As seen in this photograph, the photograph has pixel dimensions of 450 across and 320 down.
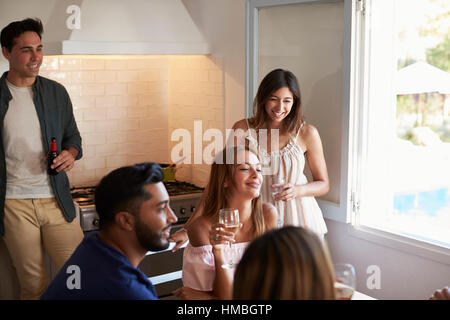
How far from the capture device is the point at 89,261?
1678 mm

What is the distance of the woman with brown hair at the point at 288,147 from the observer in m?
3.07

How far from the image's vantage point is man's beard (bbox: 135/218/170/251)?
1.78 m

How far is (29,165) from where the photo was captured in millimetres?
2975

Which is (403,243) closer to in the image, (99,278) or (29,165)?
(99,278)

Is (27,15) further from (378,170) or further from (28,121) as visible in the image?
(378,170)

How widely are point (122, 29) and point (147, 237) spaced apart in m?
2.30

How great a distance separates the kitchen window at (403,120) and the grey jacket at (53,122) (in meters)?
1.67

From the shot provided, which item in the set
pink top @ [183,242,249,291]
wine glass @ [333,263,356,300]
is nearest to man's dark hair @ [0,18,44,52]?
pink top @ [183,242,249,291]

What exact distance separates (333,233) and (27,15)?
7.70 feet

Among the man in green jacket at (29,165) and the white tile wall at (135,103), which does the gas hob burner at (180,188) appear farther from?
the man in green jacket at (29,165)

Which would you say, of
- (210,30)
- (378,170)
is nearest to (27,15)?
(210,30)

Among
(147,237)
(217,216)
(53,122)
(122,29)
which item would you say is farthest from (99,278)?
(122,29)

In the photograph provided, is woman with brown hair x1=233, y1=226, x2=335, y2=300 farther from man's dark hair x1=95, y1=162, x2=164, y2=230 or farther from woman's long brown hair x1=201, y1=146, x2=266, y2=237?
woman's long brown hair x1=201, y1=146, x2=266, y2=237
